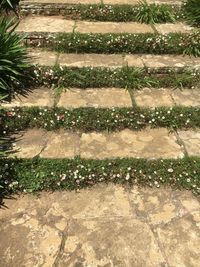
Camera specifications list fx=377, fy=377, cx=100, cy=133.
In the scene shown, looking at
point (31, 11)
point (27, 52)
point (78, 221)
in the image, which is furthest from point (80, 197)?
point (31, 11)

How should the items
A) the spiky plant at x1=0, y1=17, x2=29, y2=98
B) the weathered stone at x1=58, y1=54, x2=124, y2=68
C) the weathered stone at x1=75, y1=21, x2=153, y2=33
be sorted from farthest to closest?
the weathered stone at x1=75, y1=21, x2=153, y2=33 < the weathered stone at x1=58, y1=54, x2=124, y2=68 < the spiky plant at x1=0, y1=17, x2=29, y2=98

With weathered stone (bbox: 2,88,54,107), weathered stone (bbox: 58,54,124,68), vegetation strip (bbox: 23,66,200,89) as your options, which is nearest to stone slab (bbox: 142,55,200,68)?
vegetation strip (bbox: 23,66,200,89)

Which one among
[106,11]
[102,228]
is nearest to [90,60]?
[106,11]

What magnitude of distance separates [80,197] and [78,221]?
301 mm

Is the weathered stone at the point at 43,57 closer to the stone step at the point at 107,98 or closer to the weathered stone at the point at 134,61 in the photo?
the stone step at the point at 107,98

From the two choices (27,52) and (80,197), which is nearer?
(80,197)

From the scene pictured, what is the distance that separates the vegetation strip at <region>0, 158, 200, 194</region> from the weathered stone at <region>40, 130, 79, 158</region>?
5.6 inches

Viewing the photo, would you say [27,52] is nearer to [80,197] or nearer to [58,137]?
[58,137]

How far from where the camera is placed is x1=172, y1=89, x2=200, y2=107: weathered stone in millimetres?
4746

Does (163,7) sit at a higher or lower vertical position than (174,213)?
higher

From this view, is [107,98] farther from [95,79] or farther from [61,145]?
A: [61,145]

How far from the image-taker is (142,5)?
621 centimetres

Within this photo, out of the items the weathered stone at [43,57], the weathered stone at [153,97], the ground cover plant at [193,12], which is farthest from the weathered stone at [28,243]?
the ground cover plant at [193,12]

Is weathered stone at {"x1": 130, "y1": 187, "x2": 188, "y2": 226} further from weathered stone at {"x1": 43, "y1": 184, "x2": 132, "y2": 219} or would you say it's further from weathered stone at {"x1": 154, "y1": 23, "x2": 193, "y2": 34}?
weathered stone at {"x1": 154, "y1": 23, "x2": 193, "y2": 34}
